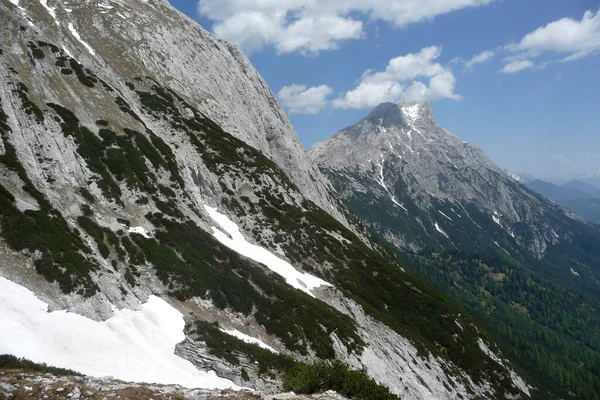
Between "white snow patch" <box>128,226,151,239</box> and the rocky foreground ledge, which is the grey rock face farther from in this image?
the rocky foreground ledge

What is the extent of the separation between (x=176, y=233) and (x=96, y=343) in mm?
21121

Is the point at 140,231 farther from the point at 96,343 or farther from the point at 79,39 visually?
the point at 79,39

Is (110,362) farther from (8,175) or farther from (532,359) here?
(532,359)

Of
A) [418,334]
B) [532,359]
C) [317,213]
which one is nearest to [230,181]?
[317,213]

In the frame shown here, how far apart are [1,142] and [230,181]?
123 ft

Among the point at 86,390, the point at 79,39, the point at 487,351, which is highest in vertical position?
the point at 79,39

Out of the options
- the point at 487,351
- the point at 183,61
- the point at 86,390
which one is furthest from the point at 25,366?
the point at 183,61

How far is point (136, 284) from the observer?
117ft

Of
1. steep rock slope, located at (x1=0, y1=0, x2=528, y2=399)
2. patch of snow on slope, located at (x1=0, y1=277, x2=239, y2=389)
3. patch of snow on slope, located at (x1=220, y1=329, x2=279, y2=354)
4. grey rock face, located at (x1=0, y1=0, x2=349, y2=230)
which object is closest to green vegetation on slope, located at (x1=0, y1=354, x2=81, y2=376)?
patch of snow on slope, located at (x1=0, y1=277, x2=239, y2=389)

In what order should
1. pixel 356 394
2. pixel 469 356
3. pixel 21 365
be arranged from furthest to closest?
1. pixel 469 356
2. pixel 356 394
3. pixel 21 365

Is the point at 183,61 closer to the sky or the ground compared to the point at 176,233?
closer to the sky

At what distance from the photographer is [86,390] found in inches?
629

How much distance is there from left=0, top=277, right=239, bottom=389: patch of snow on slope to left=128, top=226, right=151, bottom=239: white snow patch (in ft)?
41.8

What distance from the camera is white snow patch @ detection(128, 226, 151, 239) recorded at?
1676 inches
